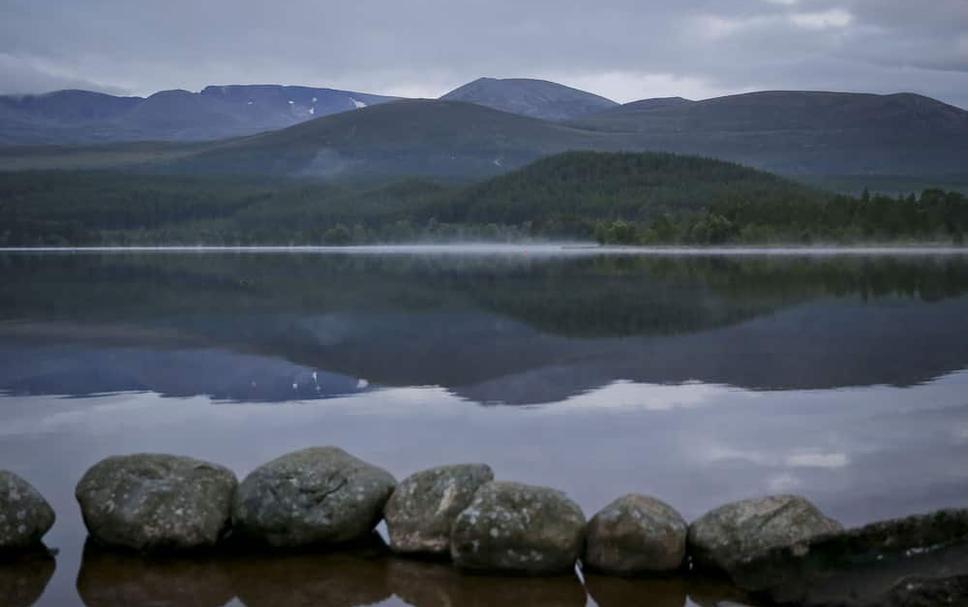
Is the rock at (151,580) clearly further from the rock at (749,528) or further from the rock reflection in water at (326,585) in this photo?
the rock at (749,528)

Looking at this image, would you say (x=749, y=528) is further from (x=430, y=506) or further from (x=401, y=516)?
(x=401, y=516)

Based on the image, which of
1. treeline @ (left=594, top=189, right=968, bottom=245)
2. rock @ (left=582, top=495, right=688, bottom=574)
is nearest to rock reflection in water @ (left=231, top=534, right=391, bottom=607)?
rock @ (left=582, top=495, right=688, bottom=574)

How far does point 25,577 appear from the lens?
10.7 m

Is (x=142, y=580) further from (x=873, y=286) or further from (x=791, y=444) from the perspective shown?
(x=873, y=286)

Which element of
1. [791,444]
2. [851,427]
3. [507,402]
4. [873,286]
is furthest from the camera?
[873,286]

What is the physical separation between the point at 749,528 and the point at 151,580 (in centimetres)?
566

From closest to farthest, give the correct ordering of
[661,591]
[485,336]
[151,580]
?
[661,591]
[151,580]
[485,336]

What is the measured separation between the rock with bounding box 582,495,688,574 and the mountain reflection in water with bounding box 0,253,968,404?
8.83 m

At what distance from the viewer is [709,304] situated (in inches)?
1583

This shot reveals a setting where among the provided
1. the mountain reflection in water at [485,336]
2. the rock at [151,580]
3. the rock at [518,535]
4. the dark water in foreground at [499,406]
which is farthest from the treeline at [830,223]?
the rock at [151,580]

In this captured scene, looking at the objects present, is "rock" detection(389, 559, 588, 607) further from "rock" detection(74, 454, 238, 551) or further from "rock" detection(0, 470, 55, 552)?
"rock" detection(0, 470, 55, 552)

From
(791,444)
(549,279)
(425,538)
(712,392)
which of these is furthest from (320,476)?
(549,279)

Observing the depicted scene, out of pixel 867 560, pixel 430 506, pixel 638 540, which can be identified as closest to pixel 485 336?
pixel 430 506

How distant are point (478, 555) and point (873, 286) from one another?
140 ft
